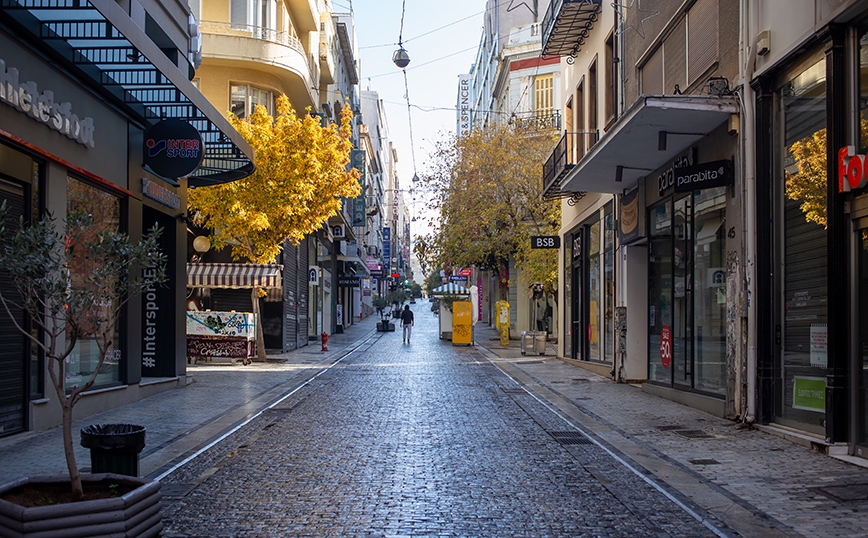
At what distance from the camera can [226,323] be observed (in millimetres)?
20578

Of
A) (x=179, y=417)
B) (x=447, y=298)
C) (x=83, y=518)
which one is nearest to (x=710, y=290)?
(x=179, y=417)

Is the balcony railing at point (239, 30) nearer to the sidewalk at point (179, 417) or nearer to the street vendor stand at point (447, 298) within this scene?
the sidewalk at point (179, 417)

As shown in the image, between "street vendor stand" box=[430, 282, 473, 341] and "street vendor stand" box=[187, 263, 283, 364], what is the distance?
41.6 feet

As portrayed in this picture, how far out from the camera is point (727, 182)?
10.5m

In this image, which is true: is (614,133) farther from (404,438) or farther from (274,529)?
(274,529)

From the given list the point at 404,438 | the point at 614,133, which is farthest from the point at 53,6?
the point at 614,133

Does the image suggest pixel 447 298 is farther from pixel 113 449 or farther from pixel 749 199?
pixel 113 449

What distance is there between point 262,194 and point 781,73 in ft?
44.8

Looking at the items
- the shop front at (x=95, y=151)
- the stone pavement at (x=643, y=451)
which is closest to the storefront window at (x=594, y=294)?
the stone pavement at (x=643, y=451)

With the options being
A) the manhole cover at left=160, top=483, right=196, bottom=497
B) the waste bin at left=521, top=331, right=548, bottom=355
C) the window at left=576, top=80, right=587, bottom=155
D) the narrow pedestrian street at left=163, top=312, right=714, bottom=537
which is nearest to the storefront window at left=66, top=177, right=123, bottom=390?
the narrow pedestrian street at left=163, top=312, right=714, bottom=537

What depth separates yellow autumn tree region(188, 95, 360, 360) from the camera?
64.5 feet

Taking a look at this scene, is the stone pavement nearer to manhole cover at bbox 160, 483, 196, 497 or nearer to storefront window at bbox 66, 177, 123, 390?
manhole cover at bbox 160, 483, 196, 497

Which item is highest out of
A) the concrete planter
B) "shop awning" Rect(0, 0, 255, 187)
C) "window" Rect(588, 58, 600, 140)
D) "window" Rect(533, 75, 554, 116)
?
"window" Rect(533, 75, 554, 116)

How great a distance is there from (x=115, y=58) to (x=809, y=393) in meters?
10.0
